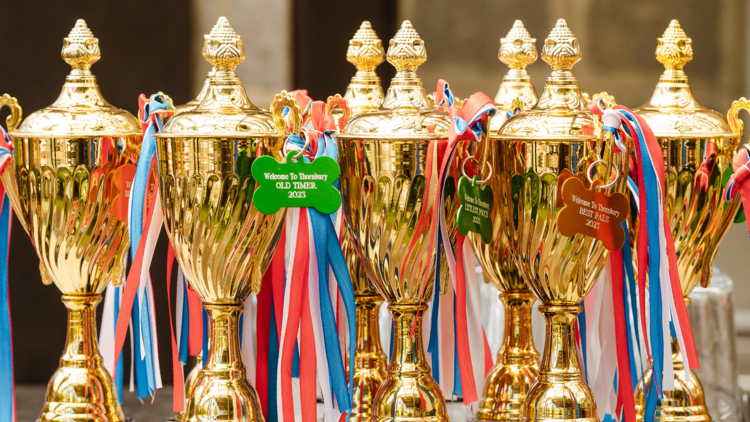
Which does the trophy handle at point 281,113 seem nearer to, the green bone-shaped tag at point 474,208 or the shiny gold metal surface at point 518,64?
the green bone-shaped tag at point 474,208

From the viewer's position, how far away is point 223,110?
0.89 meters

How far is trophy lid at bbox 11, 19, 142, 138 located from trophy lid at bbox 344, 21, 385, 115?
267 millimetres

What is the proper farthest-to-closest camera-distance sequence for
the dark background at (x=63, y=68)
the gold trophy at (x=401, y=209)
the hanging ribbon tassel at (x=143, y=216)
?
the dark background at (x=63, y=68)
the hanging ribbon tassel at (x=143, y=216)
the gold trophy at (x=401, y=209)

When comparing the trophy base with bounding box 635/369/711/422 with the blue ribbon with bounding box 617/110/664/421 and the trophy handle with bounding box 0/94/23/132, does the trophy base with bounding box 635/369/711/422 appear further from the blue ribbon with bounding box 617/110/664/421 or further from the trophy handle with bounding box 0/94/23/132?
the trophy handle with bounding box 0/94/23/132

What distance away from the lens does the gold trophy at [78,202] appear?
3.22ft

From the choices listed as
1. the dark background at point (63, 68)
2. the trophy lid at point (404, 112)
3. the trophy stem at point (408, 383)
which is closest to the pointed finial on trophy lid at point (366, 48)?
the trophy lid at point (404, 112)

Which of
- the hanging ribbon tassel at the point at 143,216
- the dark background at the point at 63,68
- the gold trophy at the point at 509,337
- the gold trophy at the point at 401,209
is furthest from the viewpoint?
the dark background at the point at 63,68

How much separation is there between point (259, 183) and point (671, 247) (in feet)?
1.42

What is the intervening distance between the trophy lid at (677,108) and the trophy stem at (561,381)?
227 millimetres

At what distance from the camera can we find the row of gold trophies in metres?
0.86

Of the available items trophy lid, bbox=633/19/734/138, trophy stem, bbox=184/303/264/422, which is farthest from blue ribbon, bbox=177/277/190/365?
trophy lid, bbox=633/19/734/138

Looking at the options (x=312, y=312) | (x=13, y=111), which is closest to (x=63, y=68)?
(x=13, y=111)

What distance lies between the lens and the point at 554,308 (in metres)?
0.92

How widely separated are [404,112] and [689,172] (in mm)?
327
